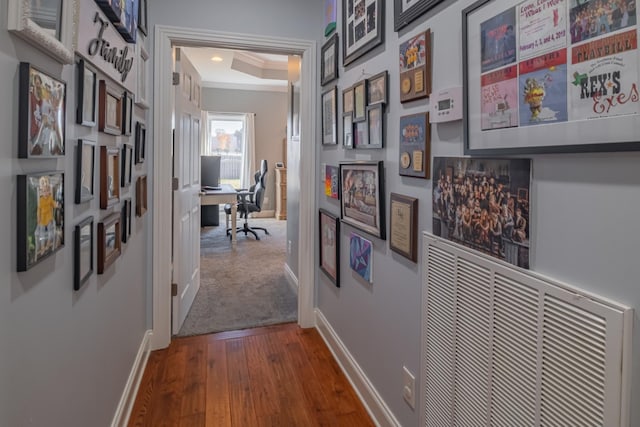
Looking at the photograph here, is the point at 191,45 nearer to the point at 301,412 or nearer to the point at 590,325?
the point at 301,412

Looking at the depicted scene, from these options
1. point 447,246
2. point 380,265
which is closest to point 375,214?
point 380,265

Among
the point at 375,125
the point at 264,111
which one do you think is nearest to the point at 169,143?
the point at 375,125

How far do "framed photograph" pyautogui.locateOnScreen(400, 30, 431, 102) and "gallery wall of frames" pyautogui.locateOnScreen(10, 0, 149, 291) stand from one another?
1.06 metres

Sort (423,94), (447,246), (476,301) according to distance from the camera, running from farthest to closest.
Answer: (423,94) < (447,246) < (476,301)

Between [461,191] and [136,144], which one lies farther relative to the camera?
[136,144]

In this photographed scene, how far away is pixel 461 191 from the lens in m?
1.22

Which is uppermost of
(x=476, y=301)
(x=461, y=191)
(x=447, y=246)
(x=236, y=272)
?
(x=461, y=191)

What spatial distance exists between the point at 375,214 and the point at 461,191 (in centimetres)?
63

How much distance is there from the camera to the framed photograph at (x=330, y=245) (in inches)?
93.2

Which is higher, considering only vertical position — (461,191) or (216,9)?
(216,9)

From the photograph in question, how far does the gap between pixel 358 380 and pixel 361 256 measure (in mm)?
644

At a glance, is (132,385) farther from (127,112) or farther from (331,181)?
(331,181)

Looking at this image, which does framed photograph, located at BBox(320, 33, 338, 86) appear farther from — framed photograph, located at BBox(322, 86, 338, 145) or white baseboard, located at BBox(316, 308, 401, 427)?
white baseboard, located at BBox(316, 308, 401, 427)

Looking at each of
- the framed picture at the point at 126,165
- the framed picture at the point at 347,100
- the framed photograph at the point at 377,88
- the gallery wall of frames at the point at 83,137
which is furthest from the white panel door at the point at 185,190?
the framed photograph at the point at 377,88
